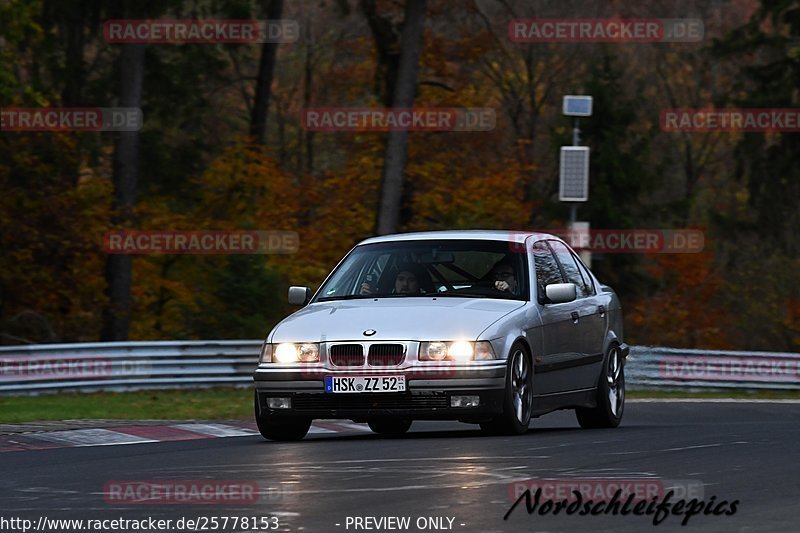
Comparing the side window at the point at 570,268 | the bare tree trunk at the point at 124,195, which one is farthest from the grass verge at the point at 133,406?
the bare tree trunk at the point at 124,195

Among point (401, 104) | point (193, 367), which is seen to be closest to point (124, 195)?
point (401, 104)

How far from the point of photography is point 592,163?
179ft

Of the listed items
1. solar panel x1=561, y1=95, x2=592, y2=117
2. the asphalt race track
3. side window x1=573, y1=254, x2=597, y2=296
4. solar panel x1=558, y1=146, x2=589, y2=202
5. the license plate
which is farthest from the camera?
solar panel x1=558, y1=146, x2=589, y2=202

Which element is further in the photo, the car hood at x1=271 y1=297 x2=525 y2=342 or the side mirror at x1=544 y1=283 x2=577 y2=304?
the side mirror at x1=544 y1=283 x2=577 y2=304

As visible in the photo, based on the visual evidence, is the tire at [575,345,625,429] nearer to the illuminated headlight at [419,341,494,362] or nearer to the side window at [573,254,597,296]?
the side window at [573,254,597,296]

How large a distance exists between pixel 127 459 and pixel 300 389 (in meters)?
1.50

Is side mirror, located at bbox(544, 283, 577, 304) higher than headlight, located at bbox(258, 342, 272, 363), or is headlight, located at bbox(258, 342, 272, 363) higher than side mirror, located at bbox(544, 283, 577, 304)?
side mirror, located at bbox(544, 283, 577, 304)

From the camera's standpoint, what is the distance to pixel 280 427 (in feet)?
43.0

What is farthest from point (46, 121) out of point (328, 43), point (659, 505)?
point (659, 505)

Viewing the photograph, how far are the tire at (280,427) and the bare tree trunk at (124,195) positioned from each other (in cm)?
2349

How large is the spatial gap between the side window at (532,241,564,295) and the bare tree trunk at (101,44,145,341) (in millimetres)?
22809

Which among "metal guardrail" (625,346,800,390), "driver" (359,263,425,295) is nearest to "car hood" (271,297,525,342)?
"driver" (359,263,425,295)

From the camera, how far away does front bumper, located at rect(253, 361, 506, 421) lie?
12211 mm

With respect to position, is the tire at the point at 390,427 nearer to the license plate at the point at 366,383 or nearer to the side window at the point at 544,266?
the side window at the point at 544,266
